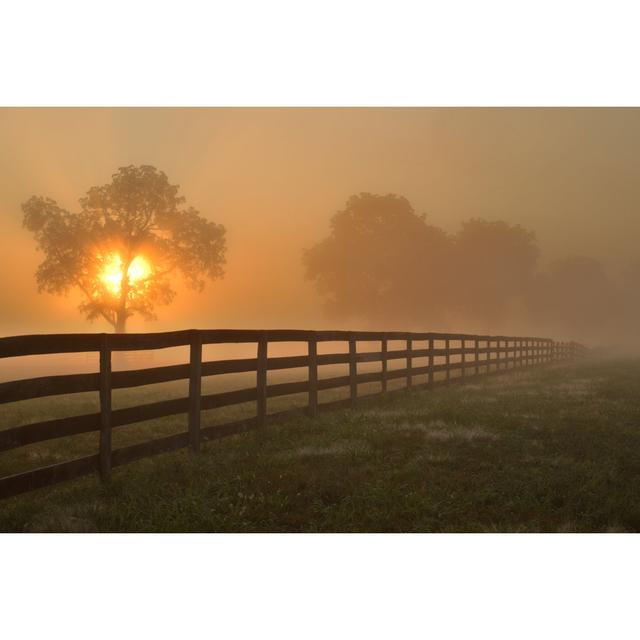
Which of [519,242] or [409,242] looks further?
[519,242]

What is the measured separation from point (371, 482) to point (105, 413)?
3.11 metres

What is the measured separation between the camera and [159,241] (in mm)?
38500

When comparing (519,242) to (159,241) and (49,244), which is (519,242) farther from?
(49,244)

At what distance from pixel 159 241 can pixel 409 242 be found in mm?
20149

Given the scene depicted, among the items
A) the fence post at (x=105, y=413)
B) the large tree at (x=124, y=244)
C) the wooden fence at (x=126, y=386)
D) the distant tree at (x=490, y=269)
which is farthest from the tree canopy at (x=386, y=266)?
the fence post at (x=105, y=413)

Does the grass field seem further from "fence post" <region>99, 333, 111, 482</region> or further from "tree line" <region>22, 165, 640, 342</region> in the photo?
"tree line" <region>22, 165, 640, 342</region>

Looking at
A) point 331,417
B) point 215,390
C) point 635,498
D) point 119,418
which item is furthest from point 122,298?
point 635,498

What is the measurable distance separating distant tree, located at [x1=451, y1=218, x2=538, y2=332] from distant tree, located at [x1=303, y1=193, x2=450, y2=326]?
12.3ft

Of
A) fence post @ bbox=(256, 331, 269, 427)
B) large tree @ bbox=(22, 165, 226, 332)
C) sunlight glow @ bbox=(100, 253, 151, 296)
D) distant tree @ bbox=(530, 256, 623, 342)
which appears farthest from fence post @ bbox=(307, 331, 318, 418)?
distant tree @ bbox=(530, 256, 623, 342)

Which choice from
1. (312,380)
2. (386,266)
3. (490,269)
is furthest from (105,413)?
(490,269)

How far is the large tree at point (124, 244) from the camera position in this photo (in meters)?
36.5

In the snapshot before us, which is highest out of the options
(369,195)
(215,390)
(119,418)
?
(369,195)

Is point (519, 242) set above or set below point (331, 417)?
above

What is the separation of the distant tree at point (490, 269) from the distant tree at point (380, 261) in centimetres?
376
